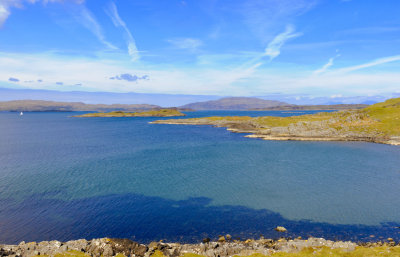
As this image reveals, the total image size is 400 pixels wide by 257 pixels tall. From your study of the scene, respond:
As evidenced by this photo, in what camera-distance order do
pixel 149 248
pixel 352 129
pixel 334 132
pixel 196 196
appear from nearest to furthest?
pixel 149 248 → pixel 196 196 → pixel 334 132 → pixel 352 129

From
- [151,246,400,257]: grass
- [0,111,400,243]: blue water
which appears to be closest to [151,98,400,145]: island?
[0,111,400,243]: blue water

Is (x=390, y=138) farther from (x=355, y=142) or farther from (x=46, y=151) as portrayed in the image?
(x=46, y=151)

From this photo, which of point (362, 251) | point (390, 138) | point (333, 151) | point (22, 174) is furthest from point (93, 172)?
point (390, 138)

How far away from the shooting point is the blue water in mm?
29516

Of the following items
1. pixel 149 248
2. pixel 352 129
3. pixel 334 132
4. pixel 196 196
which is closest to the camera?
pixel 149 248

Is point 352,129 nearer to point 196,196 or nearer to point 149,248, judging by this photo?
point 196,196

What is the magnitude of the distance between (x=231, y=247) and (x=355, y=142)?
92.7 metres

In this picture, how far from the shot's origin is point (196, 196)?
40.7 meters

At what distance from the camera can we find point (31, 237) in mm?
27453

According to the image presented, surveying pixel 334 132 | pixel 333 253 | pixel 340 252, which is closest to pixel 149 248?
pixel 333 253

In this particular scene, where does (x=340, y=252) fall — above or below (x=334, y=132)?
below

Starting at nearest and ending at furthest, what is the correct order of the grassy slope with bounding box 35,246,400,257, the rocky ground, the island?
1. the grassy slope with bounding box 35,246,400,257
2. the rocky ground
3. the island

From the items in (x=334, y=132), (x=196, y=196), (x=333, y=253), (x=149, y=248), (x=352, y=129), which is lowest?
(x=196, y=196)

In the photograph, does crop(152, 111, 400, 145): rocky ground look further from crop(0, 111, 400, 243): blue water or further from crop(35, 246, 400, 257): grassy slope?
crop(35, 246, 400, 257): grassy slope
